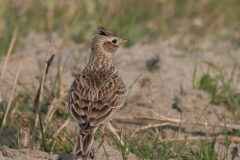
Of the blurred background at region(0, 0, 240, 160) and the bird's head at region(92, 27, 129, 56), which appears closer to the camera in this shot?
the blurred background at region(0, 0, 240, 160)

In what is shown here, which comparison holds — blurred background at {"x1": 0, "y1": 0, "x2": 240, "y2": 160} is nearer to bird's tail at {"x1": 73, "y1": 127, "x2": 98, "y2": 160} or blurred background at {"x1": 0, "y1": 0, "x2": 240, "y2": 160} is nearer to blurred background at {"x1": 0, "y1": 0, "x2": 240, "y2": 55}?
blurred background at {"x1": 0, "y1": 0, "x2": 240, "y2": 55}

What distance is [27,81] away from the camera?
18.7 ft

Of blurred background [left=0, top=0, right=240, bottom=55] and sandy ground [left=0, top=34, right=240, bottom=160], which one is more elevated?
blurred background [left=0, top=0, right=240, bottom=55]

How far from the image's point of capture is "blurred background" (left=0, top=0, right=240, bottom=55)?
24.9ft

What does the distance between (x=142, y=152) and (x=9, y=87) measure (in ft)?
8.74

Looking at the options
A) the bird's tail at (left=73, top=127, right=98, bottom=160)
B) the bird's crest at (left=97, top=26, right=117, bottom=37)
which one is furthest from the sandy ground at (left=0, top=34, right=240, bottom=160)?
the bird's crest at (left=97, top=26, right=117, bottom=37)

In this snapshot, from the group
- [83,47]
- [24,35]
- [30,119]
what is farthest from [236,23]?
[30,119]

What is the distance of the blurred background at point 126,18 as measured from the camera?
760 centimetres

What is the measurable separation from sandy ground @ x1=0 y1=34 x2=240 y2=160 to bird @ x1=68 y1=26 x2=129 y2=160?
38 centimetres

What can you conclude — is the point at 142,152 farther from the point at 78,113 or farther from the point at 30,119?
the point at 30,119

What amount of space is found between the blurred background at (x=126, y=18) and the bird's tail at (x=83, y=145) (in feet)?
12.9

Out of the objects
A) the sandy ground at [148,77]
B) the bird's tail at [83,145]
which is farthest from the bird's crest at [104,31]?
the bird's tail at [83,145]

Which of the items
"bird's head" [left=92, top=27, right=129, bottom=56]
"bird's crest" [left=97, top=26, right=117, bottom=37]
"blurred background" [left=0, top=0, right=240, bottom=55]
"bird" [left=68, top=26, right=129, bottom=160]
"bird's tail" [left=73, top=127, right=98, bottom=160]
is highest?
"blurred background" [left=0, top=0, right=240, bottom=55]

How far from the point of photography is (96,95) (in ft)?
12.0
